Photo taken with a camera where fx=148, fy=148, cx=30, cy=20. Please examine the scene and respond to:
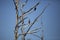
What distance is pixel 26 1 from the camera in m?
2.01

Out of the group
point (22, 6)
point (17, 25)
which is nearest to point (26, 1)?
point (22, 6)

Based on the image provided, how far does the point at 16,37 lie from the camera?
163 cm

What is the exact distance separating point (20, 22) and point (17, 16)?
8 centimetres

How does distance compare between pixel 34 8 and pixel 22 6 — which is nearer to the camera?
pixel 34 8

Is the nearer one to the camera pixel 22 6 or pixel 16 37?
pixel 16 37

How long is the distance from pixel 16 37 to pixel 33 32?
200mm

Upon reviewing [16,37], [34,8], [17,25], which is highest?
[34,8]

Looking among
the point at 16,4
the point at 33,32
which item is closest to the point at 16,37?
the point at 33,32

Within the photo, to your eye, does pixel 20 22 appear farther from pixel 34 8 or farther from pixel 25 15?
pixel 34 8

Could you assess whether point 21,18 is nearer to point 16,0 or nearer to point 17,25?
point 17,25

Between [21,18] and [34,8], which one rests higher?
[34,8]

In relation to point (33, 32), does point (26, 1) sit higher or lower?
higher

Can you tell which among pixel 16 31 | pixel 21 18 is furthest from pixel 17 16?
pixel 16 31

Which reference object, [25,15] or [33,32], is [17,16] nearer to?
[25,15]
